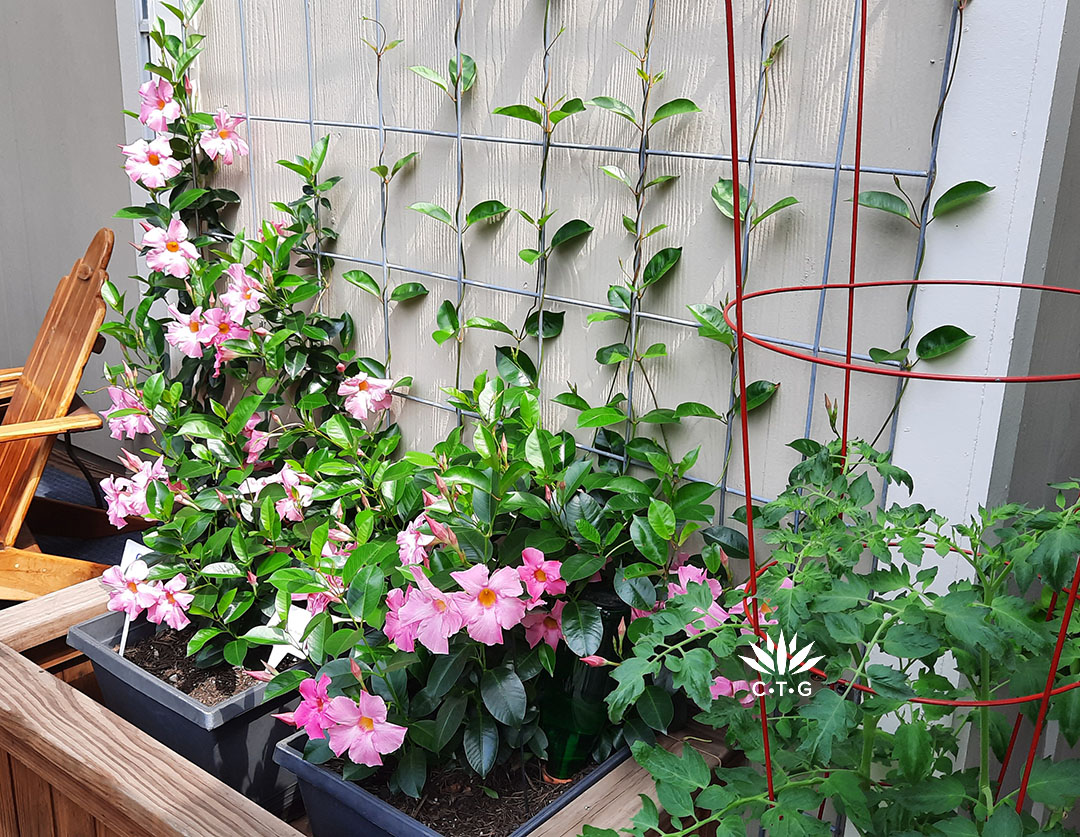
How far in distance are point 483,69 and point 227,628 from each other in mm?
940

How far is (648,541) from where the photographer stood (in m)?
1.11

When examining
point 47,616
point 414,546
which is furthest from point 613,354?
point 47,616

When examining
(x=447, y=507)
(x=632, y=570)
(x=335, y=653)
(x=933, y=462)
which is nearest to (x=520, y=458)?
(x=447, y=507)

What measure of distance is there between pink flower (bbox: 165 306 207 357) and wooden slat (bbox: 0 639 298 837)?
560 mm

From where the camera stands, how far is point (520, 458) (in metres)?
1.24

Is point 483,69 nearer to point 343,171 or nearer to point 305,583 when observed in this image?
point 343,171

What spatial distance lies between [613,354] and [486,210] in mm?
299

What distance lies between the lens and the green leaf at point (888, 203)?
1.03 m

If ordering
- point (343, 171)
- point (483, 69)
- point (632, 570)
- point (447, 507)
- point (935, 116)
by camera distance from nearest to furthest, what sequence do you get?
1. point (935, 116)
2. point (632, 570)
3. point (447, 507)
4. point (483, 69)
5. point (343, 171)

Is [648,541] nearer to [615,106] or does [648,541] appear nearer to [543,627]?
[543,627]

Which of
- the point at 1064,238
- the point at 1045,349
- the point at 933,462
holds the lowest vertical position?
the point at 933,462

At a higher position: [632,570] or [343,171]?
[343,171]

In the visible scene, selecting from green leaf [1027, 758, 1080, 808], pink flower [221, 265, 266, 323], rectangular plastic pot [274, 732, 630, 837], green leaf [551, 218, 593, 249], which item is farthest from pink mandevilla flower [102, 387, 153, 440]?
green leaf [1027, 758, 1080, 808]

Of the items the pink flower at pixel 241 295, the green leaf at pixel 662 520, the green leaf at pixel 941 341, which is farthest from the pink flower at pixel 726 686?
the pink flower at pixel 241 295
